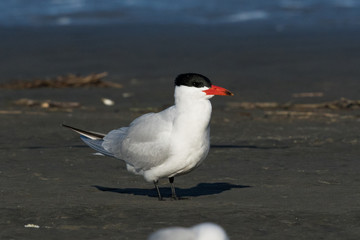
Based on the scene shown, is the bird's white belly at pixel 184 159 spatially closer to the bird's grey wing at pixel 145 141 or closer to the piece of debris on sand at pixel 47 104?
the bird's grey wing at pixel 145 141

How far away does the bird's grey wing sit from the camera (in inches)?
233

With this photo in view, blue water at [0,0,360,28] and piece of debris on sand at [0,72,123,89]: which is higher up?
blue water at [0,0,360,28]

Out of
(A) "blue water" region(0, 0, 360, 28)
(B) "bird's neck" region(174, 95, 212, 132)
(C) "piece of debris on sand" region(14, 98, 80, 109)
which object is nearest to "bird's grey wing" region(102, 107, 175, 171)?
(B) "bird's neck" region(174, 95, 212, 132)

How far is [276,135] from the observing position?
870cm

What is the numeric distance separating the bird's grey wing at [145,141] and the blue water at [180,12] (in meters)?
14.4

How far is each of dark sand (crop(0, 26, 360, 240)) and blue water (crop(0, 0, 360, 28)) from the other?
4392mm

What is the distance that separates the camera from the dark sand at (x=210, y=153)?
5094 mm

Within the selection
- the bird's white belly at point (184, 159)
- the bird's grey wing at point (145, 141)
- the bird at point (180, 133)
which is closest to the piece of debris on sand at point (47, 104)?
the bird's grey wing at point (145, 141)

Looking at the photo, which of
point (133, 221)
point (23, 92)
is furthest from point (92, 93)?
point (133, 221)

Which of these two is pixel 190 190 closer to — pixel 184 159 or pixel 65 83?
pixel 184 159

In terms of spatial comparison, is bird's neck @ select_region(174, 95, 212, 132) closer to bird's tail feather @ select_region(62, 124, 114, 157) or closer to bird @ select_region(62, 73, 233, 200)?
bird @ select_region(62, 73, 233, 200)

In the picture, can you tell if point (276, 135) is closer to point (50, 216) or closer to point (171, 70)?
point (50, 216)

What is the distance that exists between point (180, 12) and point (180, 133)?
1830 centimetres

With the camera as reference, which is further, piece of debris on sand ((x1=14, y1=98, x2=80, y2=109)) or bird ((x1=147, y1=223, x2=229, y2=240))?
piece of debris on sand ((x1=14, y1=98, x2=80, y2=109))
